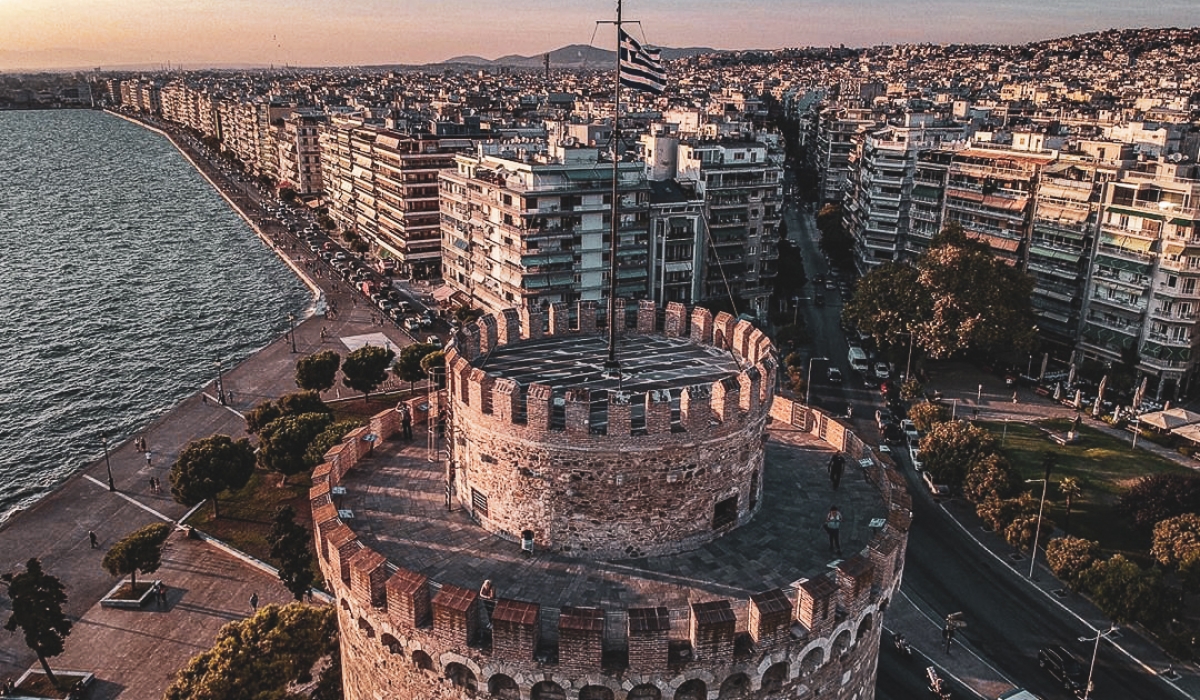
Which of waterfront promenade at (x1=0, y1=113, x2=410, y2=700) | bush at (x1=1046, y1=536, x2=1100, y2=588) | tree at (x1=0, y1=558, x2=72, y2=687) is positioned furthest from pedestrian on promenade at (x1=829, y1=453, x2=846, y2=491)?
tree at (x1=0, y1=558, x2=72, y2=687)

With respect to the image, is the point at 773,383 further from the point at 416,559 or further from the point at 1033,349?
the point at 1033,349

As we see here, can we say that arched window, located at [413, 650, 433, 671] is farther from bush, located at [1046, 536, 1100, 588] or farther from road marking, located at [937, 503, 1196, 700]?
bush, located at [1046, 536, 1100, 588]

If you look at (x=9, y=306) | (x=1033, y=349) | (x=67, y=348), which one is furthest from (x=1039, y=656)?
(x=9, y=306)

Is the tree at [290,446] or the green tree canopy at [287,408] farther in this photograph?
the green tree canopy at [287,408]

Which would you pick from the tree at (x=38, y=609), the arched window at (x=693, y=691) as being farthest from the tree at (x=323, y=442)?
the arched window at (x=693, y=691)

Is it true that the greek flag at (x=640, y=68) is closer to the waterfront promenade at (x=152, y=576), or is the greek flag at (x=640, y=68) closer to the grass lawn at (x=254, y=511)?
the waterfront promenade at (x=152, y=576)
